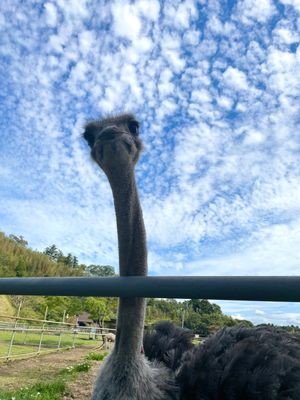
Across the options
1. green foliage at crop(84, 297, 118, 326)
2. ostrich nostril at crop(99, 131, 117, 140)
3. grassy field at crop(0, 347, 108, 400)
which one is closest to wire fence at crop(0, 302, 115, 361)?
grassy field at crop(0, 347, 108, 400)

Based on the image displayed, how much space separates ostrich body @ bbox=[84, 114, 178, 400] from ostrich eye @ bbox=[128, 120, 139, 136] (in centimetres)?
24

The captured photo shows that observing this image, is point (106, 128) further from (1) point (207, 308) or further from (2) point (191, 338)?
(1) point (207, 308)

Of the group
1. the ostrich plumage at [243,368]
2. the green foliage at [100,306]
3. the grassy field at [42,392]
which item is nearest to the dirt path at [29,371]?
the grassy field at [42,392]

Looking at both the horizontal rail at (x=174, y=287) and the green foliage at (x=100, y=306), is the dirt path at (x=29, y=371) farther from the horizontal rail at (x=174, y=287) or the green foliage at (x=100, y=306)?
the green foliage at (x=100, y=306)

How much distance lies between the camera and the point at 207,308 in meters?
5.29

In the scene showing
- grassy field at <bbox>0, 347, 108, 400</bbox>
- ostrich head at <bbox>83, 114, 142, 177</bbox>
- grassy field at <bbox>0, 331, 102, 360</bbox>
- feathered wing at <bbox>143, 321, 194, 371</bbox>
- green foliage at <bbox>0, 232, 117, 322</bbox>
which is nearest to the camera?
ostrich head at <bbox>83, 114, 142, 177</bbox>

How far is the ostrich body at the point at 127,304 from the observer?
2367 mm

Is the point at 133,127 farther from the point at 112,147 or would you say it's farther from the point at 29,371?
the point at 29,371

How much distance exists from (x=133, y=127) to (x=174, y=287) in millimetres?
2033

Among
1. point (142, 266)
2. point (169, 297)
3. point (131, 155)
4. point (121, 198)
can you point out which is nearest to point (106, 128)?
point (131, 155)

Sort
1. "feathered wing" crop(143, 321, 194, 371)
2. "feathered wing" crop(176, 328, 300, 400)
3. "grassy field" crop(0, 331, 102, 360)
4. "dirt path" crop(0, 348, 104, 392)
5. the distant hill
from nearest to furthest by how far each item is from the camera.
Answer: "feathered wing" crop(176, 328, 300, 400) < "feathered wing" crop(143, 321, 194, 371) < "dirt path" crop(0, 348, 104, 392) < "grassy field" crop(0, 331, 102, 360) < the distant hill

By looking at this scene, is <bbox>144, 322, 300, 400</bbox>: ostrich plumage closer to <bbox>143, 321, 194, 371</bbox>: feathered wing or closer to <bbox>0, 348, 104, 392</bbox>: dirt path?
<bbox>143, 321, 194, 371</bbox>: feathered wing

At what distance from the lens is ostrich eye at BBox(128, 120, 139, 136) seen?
115 inches

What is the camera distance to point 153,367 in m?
2.76
